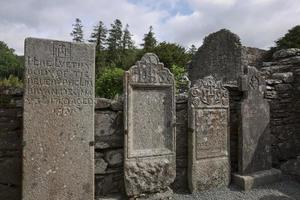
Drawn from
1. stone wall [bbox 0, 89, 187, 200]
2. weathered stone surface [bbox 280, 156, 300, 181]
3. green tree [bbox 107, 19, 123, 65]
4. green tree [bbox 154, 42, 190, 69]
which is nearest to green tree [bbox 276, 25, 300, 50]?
green tree [bbox 154, 42, 190, 69]

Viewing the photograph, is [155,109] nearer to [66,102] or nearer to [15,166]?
[66,102]

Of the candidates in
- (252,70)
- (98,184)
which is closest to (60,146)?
(98,184)

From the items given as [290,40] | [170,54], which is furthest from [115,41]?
[290,40]

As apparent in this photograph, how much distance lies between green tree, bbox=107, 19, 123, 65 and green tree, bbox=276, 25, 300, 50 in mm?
16012

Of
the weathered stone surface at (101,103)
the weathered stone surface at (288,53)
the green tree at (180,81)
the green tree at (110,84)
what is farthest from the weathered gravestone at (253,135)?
the green tree at (110,84)

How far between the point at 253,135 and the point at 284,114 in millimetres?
1388

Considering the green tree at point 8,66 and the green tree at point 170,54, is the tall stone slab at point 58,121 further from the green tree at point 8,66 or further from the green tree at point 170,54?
the green tree at point 8,66

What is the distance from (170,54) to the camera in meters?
20.5

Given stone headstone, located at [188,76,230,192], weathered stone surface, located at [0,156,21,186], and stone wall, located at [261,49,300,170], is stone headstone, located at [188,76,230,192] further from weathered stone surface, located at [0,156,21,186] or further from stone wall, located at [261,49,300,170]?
weathered stone surface, located at [0,156,21,186]

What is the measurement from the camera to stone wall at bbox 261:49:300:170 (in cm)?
517

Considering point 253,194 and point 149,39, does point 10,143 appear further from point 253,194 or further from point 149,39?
point 149,39

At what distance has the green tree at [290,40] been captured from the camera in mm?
13789

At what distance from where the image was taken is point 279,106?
526 centimetres

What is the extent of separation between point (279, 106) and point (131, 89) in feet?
10.7
